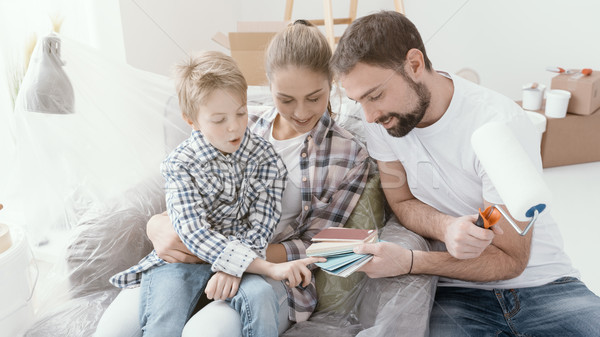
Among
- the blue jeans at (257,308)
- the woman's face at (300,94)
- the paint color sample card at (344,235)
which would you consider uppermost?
the woman's face at (300,94)

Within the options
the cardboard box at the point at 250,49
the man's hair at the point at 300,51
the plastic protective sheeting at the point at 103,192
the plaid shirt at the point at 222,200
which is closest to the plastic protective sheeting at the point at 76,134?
the plastic protective sheeting at the point at 103,192

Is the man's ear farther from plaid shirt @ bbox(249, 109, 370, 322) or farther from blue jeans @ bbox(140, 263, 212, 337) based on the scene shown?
blue jeans @ bbox(140, 263, 212, 337)

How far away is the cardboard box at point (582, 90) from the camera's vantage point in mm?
2838

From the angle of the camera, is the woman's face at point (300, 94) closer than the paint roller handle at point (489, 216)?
No

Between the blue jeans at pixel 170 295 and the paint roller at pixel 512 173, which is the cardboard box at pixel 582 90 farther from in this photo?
the blue jeans at pixel 170 295

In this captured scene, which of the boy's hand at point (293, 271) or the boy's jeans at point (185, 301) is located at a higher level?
the boy's hand at point (293, 271)

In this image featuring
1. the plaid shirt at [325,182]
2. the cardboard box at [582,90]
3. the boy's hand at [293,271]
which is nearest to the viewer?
the boy's hand at [293,271]

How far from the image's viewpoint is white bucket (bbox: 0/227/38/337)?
57.2 inches

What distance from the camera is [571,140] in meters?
2.94

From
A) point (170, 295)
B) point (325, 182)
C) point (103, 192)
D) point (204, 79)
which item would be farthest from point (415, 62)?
point (103, 192)

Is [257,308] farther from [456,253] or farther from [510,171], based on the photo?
[510,171]

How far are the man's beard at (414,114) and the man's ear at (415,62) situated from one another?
2cm

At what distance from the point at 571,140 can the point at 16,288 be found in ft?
8.81

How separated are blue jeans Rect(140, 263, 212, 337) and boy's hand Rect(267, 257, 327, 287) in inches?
6.3
